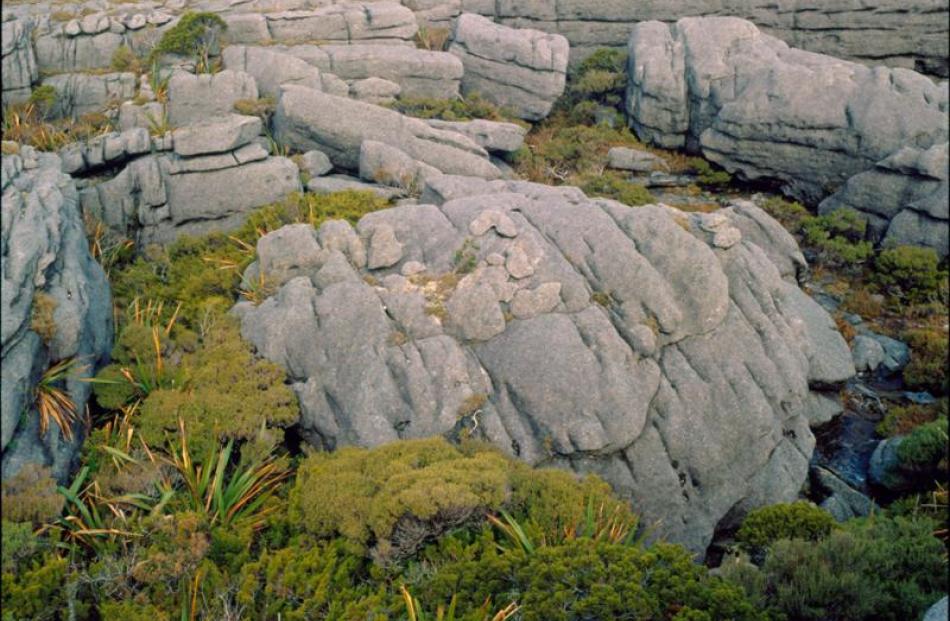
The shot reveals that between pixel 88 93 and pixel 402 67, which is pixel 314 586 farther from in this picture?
pixel 402 67

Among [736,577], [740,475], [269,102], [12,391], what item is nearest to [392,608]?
[736,577]

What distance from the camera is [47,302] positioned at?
13.1 m

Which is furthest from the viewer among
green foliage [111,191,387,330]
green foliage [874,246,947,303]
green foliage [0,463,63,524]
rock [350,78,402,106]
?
rock [350,78,402,106]

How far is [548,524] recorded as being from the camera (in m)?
11.8

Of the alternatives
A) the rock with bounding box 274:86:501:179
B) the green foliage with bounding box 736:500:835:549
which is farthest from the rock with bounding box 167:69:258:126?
the green foliage with bounding box 736:500:835:549

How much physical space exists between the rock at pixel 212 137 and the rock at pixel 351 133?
196 cm

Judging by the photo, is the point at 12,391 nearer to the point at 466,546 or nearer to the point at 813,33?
the point at 466,546

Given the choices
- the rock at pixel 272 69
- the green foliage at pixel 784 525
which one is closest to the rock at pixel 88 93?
the rock at pixel 272 69

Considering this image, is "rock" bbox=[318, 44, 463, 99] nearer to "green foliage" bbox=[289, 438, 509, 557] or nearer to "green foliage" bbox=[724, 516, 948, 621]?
"green foliage" bbox=[289, 438, 509, 557]

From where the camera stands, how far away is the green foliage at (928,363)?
18.6 metres

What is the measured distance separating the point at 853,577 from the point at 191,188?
1841cm

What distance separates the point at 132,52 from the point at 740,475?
25.2 meters

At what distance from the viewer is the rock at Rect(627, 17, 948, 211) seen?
2470cm

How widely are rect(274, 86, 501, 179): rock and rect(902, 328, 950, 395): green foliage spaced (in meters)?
12.6
